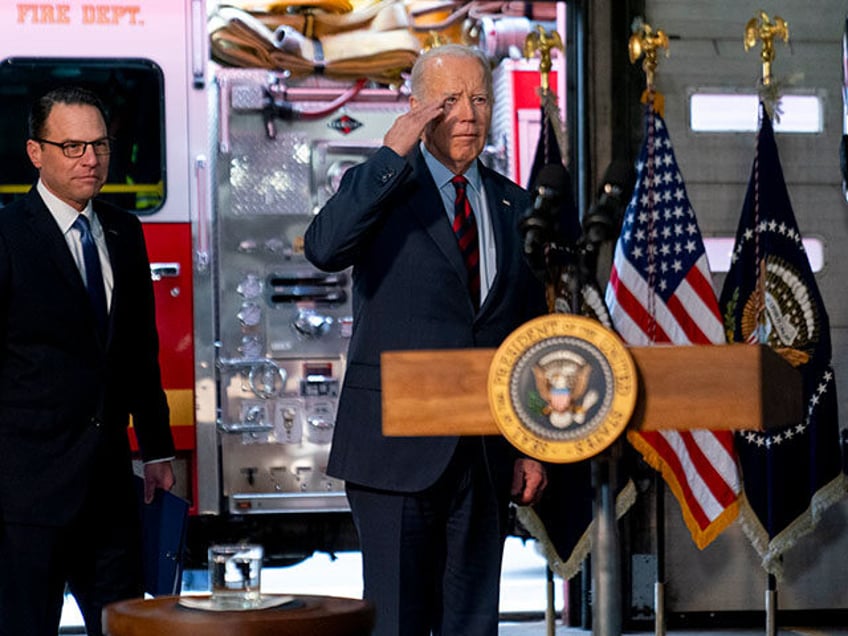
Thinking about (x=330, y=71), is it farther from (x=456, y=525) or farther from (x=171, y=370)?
(x=456, y=525)

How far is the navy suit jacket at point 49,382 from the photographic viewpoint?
3627 millimetres

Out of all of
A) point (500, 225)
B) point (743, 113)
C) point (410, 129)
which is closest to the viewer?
point (410, 129)

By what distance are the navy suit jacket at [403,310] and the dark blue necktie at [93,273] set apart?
0.66m

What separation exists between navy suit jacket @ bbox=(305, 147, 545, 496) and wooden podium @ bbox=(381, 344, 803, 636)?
77cm

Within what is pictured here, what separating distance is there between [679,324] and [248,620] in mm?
3462

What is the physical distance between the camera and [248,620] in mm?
2186

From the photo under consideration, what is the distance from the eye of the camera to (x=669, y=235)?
18.4ft

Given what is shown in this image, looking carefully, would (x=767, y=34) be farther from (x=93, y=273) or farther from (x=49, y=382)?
(x=49, y=382)

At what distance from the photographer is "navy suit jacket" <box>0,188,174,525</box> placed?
3627 mm

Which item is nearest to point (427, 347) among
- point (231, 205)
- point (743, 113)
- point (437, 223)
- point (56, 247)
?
point (437, 223)

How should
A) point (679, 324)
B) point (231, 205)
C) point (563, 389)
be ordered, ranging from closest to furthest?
point (563, 389) → point (679, 324) → point (231, 205)

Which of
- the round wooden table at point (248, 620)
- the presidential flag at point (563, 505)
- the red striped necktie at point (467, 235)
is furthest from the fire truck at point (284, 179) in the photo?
the round wooden table at point (248, 620)

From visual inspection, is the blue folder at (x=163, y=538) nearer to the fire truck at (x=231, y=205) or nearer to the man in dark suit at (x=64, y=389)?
the man in dark suit at (x=64, y=389)

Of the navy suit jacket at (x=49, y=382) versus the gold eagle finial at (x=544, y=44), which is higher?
the gold eagle finial at (x=544, y=44)
